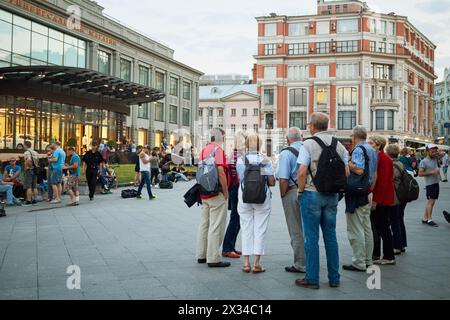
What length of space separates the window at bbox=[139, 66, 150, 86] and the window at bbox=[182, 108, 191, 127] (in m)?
10.7

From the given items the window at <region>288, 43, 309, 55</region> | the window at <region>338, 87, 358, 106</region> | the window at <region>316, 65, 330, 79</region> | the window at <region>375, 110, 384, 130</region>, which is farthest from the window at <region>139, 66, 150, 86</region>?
the window at <region>375, 110, 384, 130</region>

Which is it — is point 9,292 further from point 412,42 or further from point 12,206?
point 412,42

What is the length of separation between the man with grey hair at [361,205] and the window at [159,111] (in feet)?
166

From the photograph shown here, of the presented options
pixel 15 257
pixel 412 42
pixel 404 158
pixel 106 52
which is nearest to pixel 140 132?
pixel 106 52

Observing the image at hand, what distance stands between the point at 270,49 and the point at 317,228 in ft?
230

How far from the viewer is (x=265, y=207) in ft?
21.0

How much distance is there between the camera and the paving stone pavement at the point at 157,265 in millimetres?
5316

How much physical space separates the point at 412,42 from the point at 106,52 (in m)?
55.2

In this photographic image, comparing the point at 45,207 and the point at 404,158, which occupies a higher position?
the point at 404,158

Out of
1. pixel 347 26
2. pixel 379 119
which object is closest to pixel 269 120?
pixel 379 119

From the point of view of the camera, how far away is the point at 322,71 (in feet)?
234

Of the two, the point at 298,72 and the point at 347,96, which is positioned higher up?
the point at 298,72

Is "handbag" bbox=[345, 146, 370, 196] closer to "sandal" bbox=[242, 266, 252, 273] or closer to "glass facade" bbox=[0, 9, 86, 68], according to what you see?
"sandal" bbox=[242, 266, 252, 273]

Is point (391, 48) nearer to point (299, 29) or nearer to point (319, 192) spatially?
point (299, 29)
